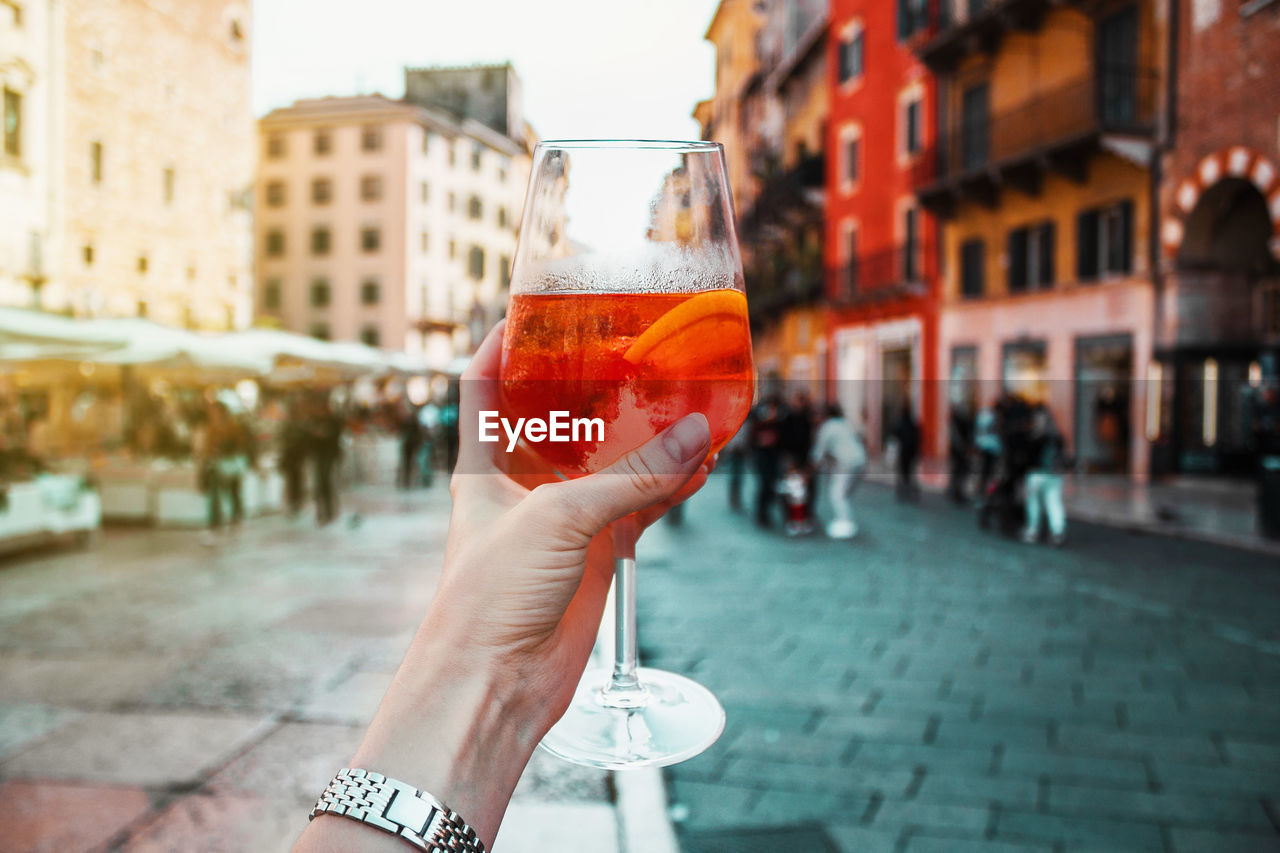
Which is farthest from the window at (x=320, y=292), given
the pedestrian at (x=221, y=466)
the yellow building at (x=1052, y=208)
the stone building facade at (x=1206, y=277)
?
the stone building facade at (x=1206, y=277)

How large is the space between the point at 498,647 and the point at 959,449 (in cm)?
1360

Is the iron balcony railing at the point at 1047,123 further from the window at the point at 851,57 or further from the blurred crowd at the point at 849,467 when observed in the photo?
the blurred crowd at the point at 849,467

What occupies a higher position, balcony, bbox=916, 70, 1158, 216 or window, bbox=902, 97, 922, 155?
window, bbox=902, 97, 922, 155

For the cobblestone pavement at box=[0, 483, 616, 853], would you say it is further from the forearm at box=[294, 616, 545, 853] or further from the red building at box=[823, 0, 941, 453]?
the red building at box=[823, 0, 941, 453]

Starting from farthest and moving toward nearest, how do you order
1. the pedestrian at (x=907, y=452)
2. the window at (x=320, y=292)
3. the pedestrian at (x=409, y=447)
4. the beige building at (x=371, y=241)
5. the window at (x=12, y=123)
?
the window at (x=320, y=292) < the beige building at (x=371, y=241) < the pedestrian at (x=409, y=447) < the pedestrian at (x=907, y=452) < the window at (x=12, y=123)

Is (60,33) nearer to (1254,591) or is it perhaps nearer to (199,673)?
(199,673)

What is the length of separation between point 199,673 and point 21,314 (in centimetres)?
418

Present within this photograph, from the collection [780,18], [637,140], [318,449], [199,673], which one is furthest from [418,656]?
[780,18]

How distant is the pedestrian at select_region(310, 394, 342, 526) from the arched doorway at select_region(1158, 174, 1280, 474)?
1292 cm

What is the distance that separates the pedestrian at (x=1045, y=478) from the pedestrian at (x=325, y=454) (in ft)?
26.3

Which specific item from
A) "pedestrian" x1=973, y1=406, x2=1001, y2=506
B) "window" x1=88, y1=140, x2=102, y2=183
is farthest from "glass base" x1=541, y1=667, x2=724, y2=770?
"pedestrian" x1=973, y1=406, x2=1001, y2=506

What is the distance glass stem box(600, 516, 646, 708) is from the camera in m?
1.02

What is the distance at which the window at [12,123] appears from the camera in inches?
86.1

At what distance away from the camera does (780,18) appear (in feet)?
101
